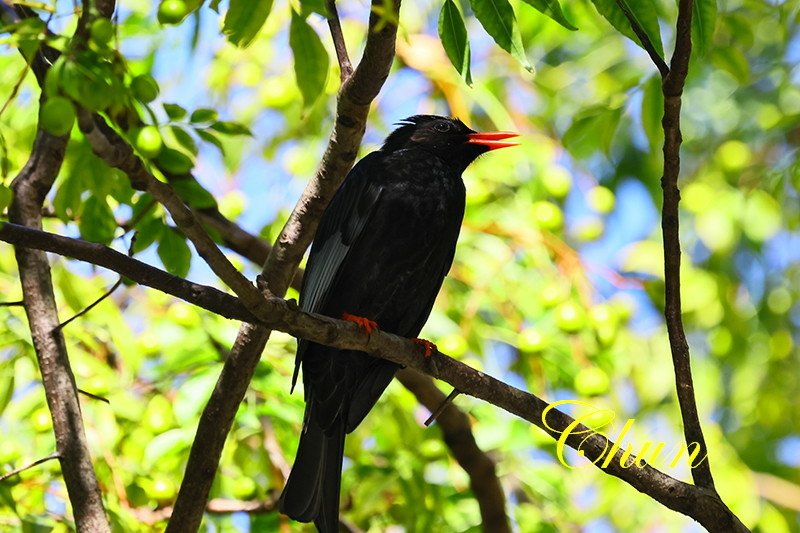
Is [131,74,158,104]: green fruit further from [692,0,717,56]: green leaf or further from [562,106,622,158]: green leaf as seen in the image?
[562,106,622,158]: green leaf

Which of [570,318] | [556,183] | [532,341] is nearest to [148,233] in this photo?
[532,341]

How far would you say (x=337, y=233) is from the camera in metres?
3.57

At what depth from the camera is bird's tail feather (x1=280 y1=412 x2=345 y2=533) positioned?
10.3 ft

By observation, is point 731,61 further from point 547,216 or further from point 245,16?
point 245,16

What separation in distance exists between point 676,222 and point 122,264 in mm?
1203

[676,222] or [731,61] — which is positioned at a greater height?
[731,61]

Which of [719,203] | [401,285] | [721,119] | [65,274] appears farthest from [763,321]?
[65,274]

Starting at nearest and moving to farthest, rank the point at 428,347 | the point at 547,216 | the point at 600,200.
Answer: the point at 428,347
the point at 547,216
the point at 600,200

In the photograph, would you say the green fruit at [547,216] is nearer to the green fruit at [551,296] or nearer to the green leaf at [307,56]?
the green fruit at [551,296]

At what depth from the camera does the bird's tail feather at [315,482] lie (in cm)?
313

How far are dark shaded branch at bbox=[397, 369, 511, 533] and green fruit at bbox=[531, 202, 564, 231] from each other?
86 centimetres

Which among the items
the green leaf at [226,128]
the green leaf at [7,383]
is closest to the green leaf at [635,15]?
the green leaf at [226,128]

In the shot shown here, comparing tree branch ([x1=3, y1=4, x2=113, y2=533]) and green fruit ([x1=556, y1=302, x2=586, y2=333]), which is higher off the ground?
green fruit ([x1=556, y1=302, x2=586, y2=333])

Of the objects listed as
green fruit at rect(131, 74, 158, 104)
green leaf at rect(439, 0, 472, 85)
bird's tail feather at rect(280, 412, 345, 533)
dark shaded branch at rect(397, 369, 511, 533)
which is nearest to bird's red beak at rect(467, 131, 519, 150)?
dark shaded branch at rect(397, 369, 511, 533)
